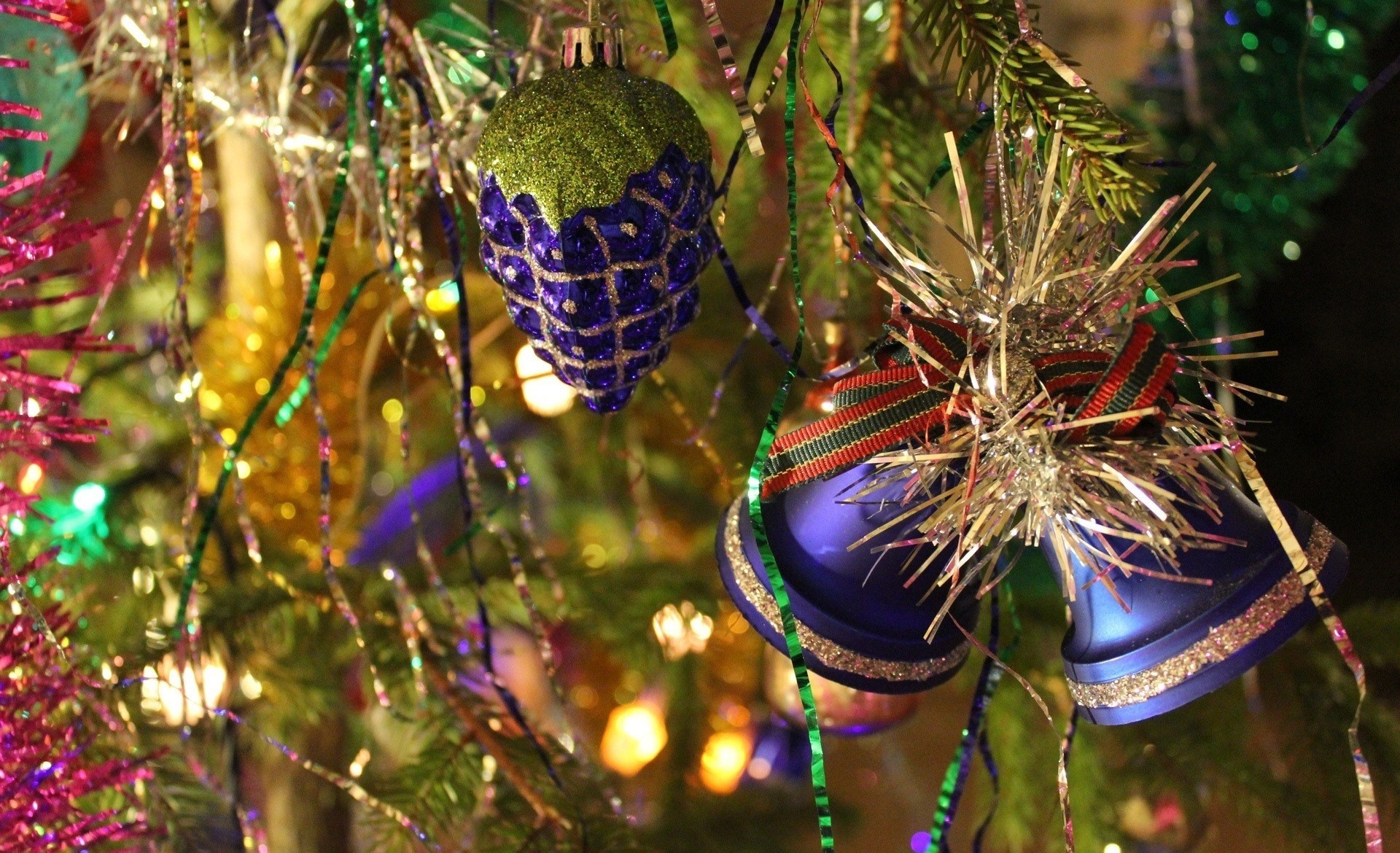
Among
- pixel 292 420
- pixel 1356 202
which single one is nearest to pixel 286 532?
pixel 292 420

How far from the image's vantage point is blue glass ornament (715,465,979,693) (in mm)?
367

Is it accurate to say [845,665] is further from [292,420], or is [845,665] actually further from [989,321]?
[292,420]

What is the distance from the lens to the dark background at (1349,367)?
2.94 feet

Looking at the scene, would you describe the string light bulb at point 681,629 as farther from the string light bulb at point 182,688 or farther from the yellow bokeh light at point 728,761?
the string light bulb at point 182,688

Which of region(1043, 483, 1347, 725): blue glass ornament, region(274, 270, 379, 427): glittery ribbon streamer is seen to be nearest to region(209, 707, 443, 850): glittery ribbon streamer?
region(274, 270, 379, 427): glittery ribbon streamer

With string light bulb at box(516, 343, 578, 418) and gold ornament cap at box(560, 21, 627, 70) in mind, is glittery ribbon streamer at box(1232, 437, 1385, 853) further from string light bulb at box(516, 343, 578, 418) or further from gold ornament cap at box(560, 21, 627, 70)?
string light bulb at box(516, 343, 578, 418)

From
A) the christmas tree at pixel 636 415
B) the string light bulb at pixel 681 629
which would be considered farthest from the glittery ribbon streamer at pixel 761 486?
the string light bulb at pixel 681 629

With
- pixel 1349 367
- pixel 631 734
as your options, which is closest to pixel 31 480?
pixel 631 734

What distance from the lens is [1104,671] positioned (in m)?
0.34

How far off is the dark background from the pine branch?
0.65m

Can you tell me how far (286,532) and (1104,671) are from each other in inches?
25.1

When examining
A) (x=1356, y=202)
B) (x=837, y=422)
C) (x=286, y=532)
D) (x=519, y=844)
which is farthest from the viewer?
(x=1356, y=202)

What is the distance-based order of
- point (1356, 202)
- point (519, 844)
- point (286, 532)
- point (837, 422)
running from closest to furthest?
1. point (837, 422)
2. point (519, 844)
3. point (286, 532)
4. point (1356, 202)

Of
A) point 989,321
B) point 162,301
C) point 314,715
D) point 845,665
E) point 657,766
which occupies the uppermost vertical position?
point 989,321
